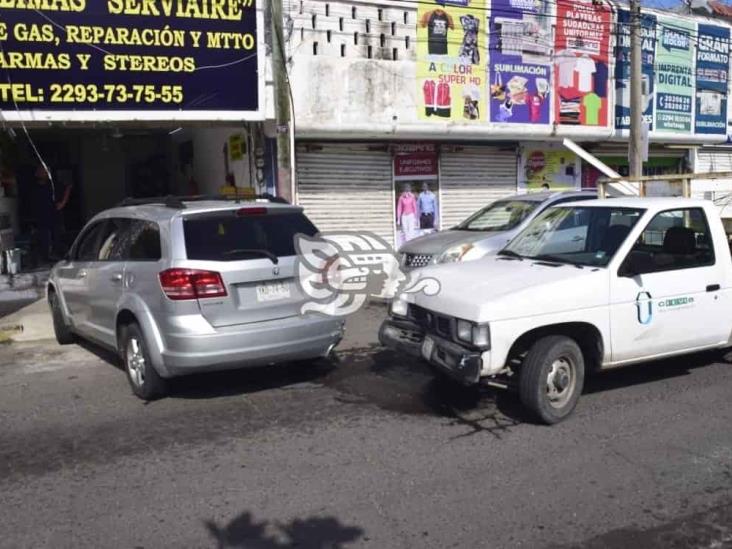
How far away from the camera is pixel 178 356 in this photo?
5738 millimetres

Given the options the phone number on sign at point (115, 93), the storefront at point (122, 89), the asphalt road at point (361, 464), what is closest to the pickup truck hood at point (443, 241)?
the asphalt road at point (361, 464)

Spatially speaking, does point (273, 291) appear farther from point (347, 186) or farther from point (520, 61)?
point (520, 61)

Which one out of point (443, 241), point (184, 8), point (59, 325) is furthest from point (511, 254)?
point (184, 8)

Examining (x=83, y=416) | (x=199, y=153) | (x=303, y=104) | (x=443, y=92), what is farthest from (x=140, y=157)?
(x=83, y=416)

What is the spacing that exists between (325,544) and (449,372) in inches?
73.4

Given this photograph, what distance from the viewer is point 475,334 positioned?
5.19 m

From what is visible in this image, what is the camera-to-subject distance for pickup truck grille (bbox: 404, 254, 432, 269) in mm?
10211

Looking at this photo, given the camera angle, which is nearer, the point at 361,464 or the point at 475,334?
the point at 361,464

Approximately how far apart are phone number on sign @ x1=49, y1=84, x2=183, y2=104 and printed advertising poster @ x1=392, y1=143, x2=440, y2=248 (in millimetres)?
4702

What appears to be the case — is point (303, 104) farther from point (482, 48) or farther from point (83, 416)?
point (83, 416)

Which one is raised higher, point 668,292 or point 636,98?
point 636,98

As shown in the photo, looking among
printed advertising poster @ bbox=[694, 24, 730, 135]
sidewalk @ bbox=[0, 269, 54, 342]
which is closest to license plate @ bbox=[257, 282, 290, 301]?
sidewalk @ bbox=[0, 269, 54, 342]

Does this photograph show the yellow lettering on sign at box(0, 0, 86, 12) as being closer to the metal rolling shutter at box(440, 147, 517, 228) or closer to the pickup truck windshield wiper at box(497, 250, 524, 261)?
the metal rolling shutter at box(440, 147, 517, 228)

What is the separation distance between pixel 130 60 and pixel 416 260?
17.7ft
